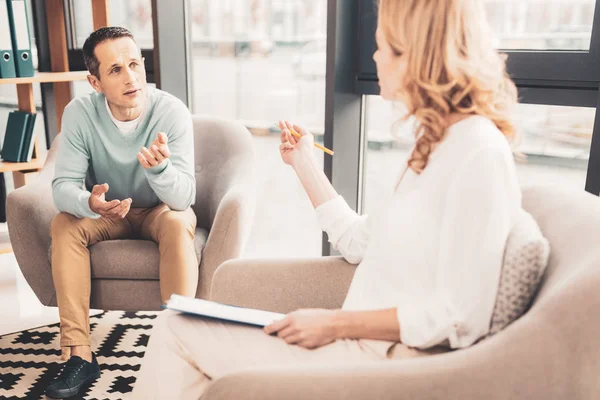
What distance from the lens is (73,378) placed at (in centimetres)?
195

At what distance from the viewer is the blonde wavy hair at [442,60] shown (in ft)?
3.58

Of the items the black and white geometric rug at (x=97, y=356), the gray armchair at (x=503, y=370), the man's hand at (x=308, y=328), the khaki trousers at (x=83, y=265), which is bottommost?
the black and white geometric rug at (x=97, y=356)

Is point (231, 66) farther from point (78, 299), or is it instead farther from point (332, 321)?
point (332, 321)

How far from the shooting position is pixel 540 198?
1323 millimetres

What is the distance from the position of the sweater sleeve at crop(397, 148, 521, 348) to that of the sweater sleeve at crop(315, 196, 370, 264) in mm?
364

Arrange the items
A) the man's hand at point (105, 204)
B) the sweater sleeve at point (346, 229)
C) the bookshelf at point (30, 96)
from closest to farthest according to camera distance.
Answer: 1. the sweater sleeve at point (346, 229)
2. the man's hand at point (105, 204)
3. the bookshelf at point (30, 96)

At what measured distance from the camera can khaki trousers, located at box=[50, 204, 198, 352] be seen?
1.97m

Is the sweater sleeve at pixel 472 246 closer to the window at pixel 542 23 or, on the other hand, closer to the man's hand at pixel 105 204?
Result: the window at pixel 542 23

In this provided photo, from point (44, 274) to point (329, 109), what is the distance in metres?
1.18

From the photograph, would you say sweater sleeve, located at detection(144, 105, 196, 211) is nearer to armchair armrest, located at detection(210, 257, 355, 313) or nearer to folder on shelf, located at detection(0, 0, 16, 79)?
armchair armrest, located at detection(210, 257, 355, 313)

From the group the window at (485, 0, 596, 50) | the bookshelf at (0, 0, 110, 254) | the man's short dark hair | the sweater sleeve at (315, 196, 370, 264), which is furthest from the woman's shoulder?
the bookshelf at (0, 0, 110, 254)

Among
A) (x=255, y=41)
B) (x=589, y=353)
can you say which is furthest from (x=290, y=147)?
(x=255, y=41)

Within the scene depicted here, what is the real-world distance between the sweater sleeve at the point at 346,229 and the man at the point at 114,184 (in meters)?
0.67

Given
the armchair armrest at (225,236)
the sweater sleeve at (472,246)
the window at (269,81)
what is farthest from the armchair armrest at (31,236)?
the sweater sleeve at (472,246)
